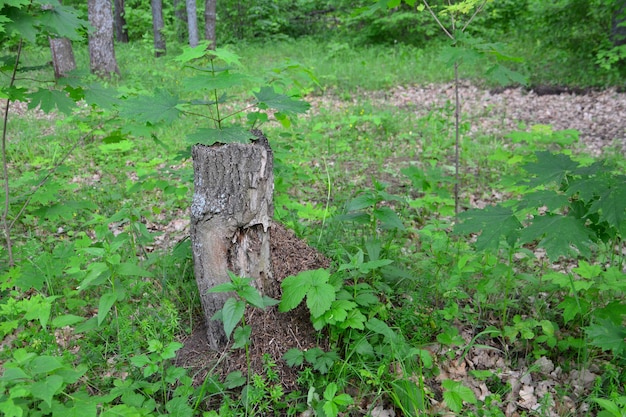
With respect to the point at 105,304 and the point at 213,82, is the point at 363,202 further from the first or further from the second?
the point at 105,304

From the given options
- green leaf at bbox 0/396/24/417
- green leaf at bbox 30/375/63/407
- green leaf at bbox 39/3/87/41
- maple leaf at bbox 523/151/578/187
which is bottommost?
green leaf at bbox 0/396/24/417

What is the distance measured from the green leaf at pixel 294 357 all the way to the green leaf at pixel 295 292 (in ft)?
0.75

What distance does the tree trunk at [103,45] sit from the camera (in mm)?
9203

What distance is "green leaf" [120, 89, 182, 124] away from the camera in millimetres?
2285

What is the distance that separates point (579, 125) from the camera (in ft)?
22.0

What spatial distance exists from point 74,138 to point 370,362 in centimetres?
550

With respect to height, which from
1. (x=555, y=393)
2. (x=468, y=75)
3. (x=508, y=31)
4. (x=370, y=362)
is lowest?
(x=555, y=393)

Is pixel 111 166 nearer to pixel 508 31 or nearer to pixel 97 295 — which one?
pixel 97 295

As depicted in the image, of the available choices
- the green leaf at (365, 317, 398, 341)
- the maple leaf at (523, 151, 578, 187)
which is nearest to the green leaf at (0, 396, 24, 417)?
the green leaf at (365, 317, 398, 341)

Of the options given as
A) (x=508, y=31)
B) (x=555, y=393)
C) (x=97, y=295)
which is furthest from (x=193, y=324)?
(x=508, y=31)

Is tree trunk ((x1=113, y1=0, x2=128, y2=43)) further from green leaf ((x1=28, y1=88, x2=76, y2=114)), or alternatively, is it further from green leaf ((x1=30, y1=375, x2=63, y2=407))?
green leaf ((x1=30, y1=375, x2=63, y2=407))

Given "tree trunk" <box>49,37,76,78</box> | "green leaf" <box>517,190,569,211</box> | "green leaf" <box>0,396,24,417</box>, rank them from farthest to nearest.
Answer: "tree trunk" <box>49,37,76,78</box> < "green leaf" <box>517,190,569,211</box> < "green leaf" <box>0,396,24,417</box>

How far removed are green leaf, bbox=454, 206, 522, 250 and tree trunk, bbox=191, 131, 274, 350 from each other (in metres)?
1.10

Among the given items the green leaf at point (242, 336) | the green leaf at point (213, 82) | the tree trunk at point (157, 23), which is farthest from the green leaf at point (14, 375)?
the tree trunk at point (157, 23)
